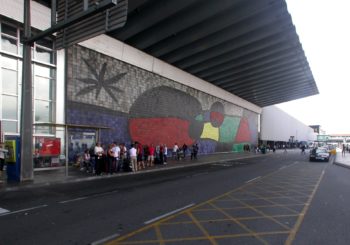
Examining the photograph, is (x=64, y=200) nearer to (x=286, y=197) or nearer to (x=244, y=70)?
(x=286, y=197)

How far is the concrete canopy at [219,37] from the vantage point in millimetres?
20781

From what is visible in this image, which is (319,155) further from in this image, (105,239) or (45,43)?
(105,239)

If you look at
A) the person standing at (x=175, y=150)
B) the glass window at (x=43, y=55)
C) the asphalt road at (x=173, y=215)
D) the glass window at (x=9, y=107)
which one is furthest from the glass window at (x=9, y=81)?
the person standing at (x=175, y=150)

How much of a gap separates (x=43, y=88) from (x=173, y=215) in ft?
44.3

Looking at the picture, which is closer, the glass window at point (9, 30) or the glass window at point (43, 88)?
the glass window at point (9, 30)

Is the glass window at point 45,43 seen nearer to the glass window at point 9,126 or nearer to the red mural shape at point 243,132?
the glass window at point 9,126

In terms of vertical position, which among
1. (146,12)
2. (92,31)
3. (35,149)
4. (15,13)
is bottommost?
(35,149)

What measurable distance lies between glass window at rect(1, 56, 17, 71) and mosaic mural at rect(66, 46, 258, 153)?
10.5ft

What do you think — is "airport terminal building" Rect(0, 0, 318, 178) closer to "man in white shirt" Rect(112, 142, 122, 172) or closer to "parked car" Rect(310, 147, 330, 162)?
"man in white shirt" Rect(112, 142, 122, 172)

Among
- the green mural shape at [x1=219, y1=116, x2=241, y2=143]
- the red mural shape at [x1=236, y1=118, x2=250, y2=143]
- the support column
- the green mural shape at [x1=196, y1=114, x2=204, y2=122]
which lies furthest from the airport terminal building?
the red mural shape at [x1=236, y1=118, x2=250, y2=143]

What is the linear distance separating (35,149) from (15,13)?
6.84 m

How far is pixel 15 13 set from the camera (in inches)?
617

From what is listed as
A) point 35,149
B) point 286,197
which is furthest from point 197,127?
point 286,197

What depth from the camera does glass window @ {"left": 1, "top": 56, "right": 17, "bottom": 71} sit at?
1586 centimetres
